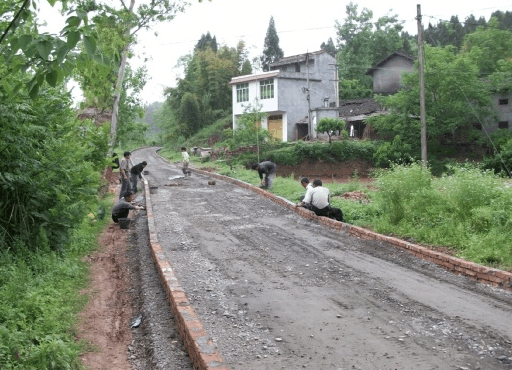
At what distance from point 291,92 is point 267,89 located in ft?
7.22

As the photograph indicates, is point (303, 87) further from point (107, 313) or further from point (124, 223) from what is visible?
point (107, 313)

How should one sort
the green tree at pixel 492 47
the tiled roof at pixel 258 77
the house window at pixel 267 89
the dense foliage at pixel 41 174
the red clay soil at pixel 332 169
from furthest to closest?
the house window at pixel 267 89 → the tiled roof at pixel 258 77 → the green tree at pixel 492 47 → the red clay soil at pixel 332 169 → the dense foliage at pixel 41 174

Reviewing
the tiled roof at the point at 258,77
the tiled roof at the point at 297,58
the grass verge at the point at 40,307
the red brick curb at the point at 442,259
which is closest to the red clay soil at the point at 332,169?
the tiled roof at the point at 258,77

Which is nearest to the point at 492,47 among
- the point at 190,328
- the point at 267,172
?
the point at 267,172

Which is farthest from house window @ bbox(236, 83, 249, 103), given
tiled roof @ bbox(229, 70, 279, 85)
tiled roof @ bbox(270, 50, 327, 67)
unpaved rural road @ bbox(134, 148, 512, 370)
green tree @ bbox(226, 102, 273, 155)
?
unpaved rural road @ bbox(134, 148, 512, 370)

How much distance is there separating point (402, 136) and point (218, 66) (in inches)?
1258

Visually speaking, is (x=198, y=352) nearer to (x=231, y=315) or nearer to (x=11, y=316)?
(x=231, y=315)

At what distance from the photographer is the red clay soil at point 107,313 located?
5941mm

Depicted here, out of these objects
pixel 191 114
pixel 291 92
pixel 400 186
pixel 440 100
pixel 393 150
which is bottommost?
pixel 400 186

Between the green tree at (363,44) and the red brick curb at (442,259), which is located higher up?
the green tree at (363,44)

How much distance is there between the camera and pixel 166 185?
2345cm

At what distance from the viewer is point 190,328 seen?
5844mm

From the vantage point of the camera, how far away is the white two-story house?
47625mm

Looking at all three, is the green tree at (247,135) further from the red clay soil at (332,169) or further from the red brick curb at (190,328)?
the red brick curb at (190,328)
